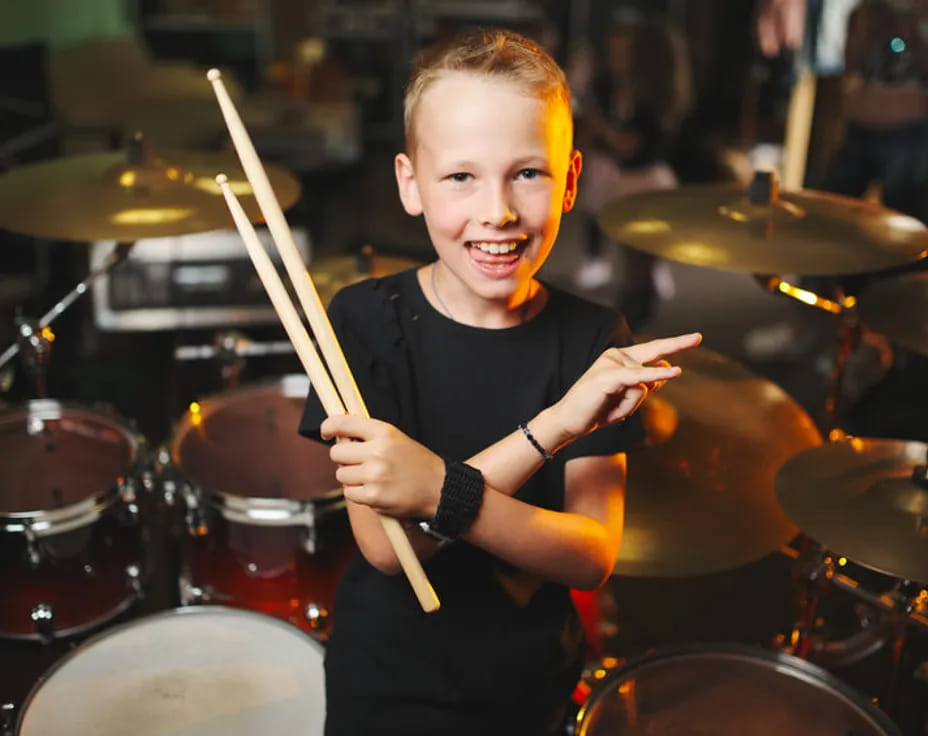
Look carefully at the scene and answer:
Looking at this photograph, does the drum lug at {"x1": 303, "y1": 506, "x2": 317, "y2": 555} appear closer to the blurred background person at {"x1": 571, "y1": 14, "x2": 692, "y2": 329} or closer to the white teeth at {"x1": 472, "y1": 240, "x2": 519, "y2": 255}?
the white teeth at {"x1": 472, "y1": 240, "x2": 519, "y2": 255}

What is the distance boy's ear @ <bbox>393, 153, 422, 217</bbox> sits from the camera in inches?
35.5

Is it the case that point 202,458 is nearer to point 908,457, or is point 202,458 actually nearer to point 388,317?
point 388,317

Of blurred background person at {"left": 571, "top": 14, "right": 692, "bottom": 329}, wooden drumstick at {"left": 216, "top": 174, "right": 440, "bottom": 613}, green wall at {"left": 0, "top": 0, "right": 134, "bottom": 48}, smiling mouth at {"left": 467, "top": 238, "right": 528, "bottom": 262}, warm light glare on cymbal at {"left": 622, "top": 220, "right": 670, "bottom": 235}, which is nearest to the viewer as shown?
wooden drumstick at {"left": 216, "top": 174, "right": 440, "bottom": 613}

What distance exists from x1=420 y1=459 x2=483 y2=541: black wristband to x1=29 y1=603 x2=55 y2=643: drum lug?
0.82m

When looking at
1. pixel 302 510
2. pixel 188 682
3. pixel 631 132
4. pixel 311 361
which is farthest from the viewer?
pixel 631 132

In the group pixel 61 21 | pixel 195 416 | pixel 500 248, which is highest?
pixel 61 21

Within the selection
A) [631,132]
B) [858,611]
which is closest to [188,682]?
[858,611]

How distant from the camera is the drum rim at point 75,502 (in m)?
1.33

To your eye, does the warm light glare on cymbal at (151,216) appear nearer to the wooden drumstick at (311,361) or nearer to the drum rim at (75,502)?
the drum rim at (75,502)

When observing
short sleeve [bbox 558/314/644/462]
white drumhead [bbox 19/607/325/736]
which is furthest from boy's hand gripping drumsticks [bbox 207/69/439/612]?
white drumhead [bbox 19/607/325/736]

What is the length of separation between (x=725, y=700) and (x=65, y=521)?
35.4 inches

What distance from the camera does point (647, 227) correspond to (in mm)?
1452

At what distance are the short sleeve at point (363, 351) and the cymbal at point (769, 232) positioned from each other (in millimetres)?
573

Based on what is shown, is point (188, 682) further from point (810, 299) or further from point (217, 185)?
point (810, 299)
